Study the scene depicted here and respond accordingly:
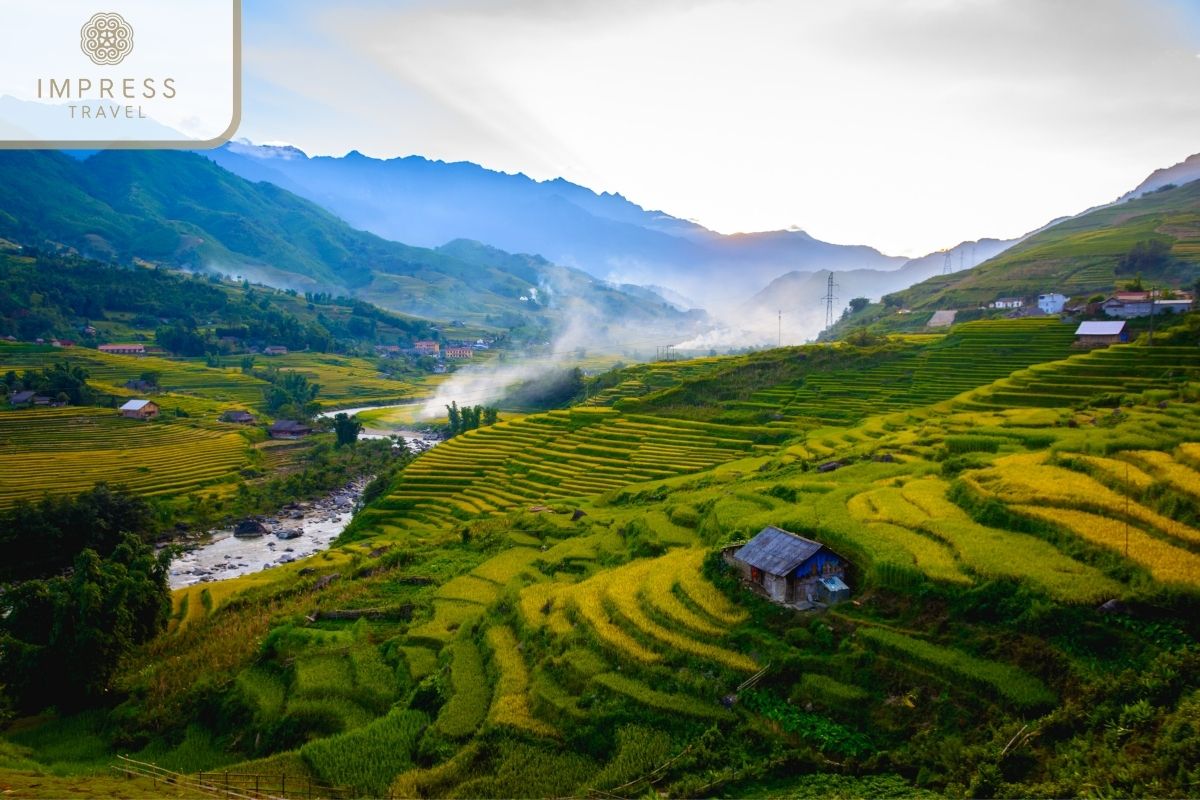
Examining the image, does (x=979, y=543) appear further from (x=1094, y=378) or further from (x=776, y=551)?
(x=1094, y=378)


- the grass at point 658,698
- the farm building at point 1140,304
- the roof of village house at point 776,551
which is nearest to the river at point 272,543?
the grass at point 658,698

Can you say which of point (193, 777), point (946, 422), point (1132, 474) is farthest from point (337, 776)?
point (946, 422)

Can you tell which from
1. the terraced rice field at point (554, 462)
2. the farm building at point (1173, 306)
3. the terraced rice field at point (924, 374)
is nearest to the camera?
the terraced rice field at point (554, 462)

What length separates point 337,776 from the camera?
43.7 ft

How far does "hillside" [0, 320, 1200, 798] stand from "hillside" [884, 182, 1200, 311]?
42731 millimetres

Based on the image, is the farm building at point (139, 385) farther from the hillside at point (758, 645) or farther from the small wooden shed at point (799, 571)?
the small wooden shed at point (799, 571)

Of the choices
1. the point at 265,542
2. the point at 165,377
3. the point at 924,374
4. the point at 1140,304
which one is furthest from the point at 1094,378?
the point at 165,377

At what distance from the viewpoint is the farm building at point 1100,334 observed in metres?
38.8

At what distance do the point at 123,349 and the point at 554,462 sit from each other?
71295mm

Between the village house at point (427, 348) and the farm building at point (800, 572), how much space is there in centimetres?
11394

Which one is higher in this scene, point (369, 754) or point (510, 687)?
point (510, 687)

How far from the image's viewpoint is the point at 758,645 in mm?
13844

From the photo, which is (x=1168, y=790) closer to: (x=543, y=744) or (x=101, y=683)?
(x=543, y=744)

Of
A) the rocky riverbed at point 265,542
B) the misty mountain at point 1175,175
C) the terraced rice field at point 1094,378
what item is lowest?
the rocky riverbed at point 265,542
